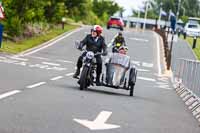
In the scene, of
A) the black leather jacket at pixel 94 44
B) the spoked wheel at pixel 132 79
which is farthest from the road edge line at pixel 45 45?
the black leather jacket at pixel 94 44

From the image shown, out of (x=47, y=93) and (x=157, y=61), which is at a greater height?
(x=47, y=93)

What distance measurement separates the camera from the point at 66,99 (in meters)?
14.3

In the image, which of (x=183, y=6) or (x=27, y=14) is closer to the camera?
(x=27, y=14)

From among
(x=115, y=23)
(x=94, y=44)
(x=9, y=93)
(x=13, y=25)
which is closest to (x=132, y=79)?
(x=94, y=44)

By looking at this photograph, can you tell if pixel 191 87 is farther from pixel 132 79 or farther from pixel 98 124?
pixel 98 124

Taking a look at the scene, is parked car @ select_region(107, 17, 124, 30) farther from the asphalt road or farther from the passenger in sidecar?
the passenger in sidecar

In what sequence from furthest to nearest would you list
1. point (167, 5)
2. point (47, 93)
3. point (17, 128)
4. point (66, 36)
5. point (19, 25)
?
1. point (167, 5)
2. point (66, 36)
3. point (19, 25)
4. point (47, 93)
5. point (17, 128)

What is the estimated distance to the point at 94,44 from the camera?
17688 millimetres

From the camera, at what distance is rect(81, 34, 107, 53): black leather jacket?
17.7 metres

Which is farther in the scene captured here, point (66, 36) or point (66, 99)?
point (66, 36)

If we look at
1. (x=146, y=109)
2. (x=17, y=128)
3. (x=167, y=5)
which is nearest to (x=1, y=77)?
(x=146, y=109)

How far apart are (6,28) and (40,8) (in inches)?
198

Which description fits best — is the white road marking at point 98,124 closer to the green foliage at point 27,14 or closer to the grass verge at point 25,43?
the grass verge at point 25,43

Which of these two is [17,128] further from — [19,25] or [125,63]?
[19,25]
